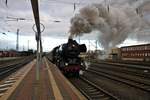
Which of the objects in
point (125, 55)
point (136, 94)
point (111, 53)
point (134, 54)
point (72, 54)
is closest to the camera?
point (136, 94)

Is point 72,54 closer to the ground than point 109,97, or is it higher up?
higher up

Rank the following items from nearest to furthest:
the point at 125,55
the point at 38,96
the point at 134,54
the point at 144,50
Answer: the point at 38,96
the point at 144,50
the point at 134,54
the point at 125,55

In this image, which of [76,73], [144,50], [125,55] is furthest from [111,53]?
[76,73]

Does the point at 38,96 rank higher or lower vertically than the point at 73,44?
lower

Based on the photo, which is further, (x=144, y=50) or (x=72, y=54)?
(x=144, y=50)

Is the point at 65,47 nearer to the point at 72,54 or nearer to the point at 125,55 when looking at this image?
the point at 72,54

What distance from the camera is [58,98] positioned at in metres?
12.9

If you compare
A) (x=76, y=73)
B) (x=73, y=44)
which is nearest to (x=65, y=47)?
(x=73, y=44)

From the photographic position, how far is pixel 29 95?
1362cm

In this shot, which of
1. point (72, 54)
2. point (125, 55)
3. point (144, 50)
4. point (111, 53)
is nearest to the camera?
point (72, 54)

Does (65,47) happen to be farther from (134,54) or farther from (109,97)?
(134,54)

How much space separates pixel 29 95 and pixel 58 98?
149 centimetres

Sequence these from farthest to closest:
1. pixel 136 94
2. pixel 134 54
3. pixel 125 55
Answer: pixel 125 55
pixel 134 54
pixel 136 94

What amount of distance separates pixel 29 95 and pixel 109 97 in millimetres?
4189
